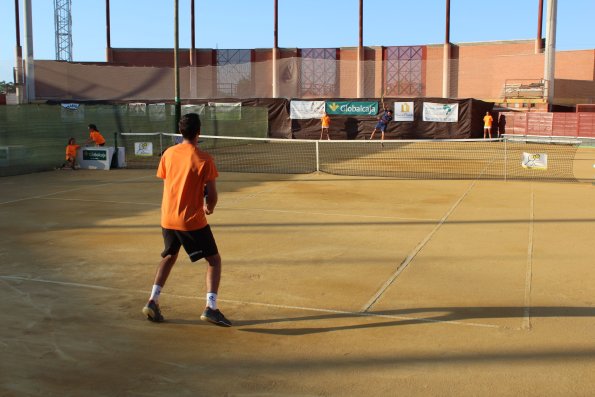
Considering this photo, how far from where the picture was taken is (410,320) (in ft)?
17.5

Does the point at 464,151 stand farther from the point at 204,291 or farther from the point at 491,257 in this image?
the point at 204,291

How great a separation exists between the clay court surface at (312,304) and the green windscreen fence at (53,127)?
712cm

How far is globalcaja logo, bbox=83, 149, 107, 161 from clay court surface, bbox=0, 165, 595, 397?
7.38 m

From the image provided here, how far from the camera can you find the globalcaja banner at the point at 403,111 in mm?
33719

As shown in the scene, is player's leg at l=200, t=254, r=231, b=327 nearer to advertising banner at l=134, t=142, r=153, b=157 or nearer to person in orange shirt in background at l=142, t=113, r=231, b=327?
person in orange shirt in background at l=142, t=113, r=231, b=327

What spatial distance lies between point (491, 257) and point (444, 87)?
118 feet

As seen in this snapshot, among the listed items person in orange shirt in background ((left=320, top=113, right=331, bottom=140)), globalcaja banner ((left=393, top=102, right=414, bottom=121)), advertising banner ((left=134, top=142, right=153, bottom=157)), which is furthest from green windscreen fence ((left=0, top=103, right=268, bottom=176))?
globalcaja banner ((left=393, top=102, right=414, bottom=121))

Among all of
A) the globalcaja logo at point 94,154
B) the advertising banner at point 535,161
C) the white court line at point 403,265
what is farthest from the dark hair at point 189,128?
the globalcaja logo at point 94,154

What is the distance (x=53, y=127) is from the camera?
19.0 metres

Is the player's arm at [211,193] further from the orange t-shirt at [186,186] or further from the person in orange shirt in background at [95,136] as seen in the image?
the person in orange shirt in background at [95,136]

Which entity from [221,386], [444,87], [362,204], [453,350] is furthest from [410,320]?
[444,87]

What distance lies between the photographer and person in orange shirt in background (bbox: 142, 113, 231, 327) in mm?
5094

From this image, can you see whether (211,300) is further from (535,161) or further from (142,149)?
(142,149)

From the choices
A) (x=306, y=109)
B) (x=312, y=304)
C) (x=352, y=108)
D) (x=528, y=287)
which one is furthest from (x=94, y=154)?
(x=352, y=108)
